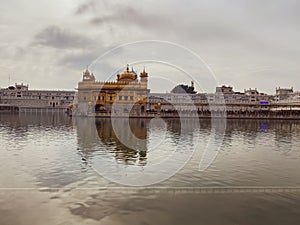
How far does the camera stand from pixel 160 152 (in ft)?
61.8

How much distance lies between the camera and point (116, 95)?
218ft

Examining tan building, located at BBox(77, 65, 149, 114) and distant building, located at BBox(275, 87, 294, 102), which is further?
distant building, located at BBox(275, 87, 294, 102)

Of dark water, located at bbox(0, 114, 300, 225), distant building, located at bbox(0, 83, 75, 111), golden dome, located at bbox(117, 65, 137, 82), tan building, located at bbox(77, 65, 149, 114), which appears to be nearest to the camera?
dark water, located at bbox(0, 114, 300, 225)

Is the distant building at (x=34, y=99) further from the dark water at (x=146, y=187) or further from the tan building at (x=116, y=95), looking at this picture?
the dark water at (x=146, y=187)

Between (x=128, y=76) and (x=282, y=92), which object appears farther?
(x=282, y=92)

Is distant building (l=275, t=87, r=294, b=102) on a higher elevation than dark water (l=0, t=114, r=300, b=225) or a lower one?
higher

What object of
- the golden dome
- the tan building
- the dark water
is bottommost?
the dark water

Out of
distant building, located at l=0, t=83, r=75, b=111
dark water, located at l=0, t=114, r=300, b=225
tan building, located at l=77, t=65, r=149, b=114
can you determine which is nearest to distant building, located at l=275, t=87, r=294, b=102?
tan building, located at l=77, t=65, r=149, b=114

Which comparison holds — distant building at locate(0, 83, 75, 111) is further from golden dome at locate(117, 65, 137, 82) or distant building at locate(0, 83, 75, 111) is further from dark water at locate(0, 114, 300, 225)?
dark water at locate(0, 114, 300, 225)

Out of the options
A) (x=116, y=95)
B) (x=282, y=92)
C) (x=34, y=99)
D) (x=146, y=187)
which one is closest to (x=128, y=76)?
(x=116, y=95)

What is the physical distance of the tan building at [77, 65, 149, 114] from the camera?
65875 millimetres

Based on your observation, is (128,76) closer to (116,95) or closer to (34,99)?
(116,95)

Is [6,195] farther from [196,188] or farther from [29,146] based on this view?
[29,146]

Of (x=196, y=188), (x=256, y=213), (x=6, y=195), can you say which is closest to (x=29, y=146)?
(x=6, y=195)
